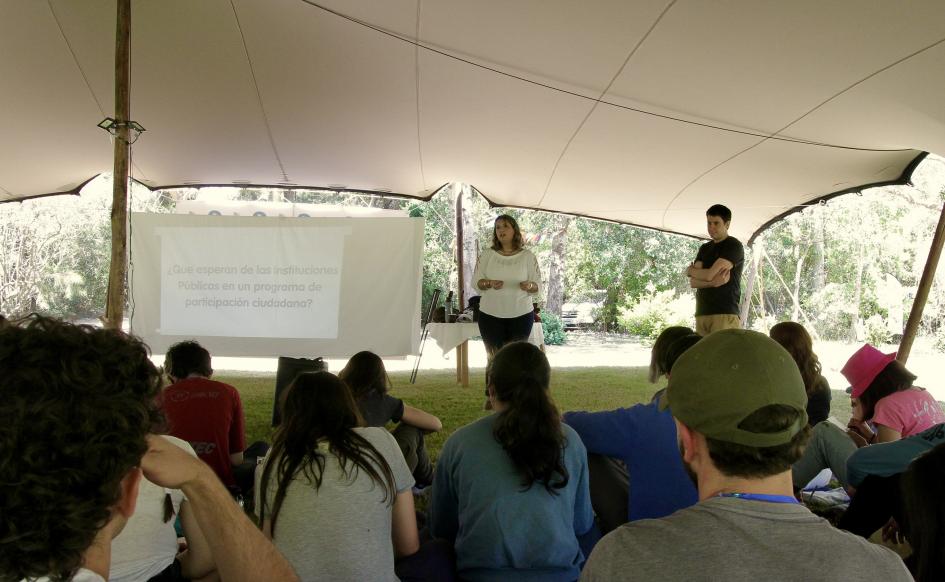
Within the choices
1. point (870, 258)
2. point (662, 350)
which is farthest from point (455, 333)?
point (870, 258)

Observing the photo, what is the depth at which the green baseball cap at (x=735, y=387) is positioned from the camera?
2.91 ft

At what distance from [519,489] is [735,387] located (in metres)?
0.91

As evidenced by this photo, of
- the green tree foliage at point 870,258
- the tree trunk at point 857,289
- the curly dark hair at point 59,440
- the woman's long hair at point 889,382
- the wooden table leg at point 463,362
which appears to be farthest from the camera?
the tree trunk at point 857,289

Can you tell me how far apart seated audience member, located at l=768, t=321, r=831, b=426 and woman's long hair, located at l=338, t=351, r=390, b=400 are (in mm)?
1644

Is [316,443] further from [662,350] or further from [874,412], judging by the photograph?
[874,412]

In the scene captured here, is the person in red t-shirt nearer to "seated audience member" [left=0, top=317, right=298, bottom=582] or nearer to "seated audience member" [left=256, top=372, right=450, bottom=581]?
"seated audience member" [left=256, top=372, right=450, bottom=581]

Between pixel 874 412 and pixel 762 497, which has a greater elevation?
Result: pixel 762 497

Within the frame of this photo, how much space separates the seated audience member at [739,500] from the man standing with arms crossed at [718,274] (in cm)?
363

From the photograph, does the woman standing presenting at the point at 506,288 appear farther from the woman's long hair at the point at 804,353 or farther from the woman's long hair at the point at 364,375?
the woman's long hair at the point at 804,353

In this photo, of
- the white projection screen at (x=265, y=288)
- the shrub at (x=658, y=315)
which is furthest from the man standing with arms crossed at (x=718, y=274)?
the shrub at (x=658, y=315)

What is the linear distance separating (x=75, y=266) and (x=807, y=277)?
21.4m

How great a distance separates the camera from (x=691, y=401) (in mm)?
923

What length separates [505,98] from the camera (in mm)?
4898

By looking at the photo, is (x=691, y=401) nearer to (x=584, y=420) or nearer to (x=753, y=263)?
(x=584, y=420)
